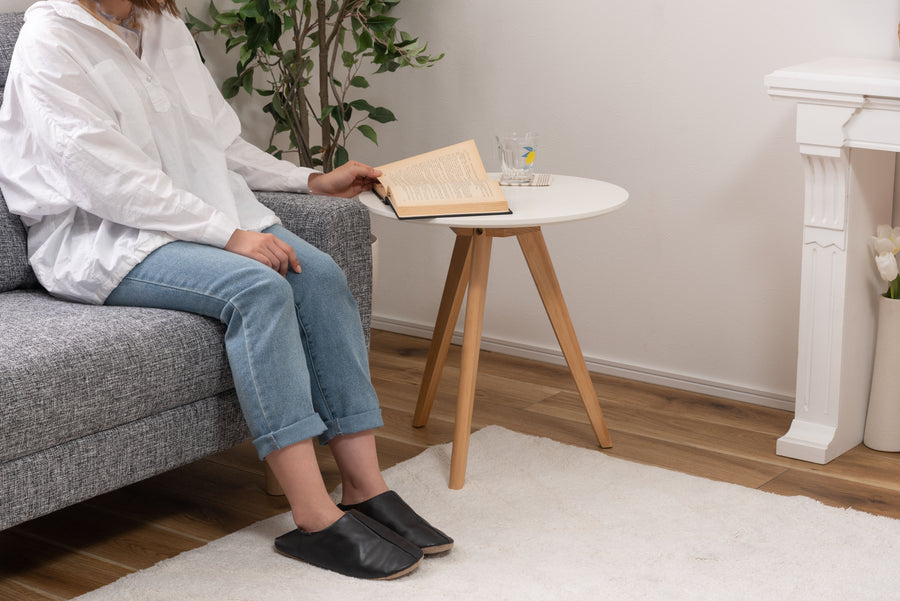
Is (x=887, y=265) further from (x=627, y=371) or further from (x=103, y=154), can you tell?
(x=103, y=154)

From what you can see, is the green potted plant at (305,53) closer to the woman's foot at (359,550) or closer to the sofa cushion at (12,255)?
the sofa cushion at (12,255)

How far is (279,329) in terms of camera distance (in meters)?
1.62

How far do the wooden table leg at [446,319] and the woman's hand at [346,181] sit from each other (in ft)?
0.68

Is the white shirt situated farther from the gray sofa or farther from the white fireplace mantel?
the white fireplace mantel

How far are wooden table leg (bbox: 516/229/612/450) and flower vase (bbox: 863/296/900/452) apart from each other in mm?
536

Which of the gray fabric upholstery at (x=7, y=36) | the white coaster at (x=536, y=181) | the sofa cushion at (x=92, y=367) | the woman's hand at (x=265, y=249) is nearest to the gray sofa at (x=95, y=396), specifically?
the sofa cushion at (x=92, y=367)

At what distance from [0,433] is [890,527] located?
1388 mm

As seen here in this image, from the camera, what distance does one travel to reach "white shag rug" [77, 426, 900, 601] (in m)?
1.57

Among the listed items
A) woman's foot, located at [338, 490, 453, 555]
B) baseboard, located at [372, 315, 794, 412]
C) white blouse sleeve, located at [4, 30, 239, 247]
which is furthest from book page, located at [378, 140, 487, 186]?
baseboard, located at [372, 315, 794, 412]

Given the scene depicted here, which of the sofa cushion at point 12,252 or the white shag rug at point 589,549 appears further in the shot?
the sofa cushion at point 12,252

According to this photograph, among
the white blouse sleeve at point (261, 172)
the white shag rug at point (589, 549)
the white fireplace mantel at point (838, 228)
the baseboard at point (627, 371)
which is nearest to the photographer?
the white shag rug at point (589, 549)

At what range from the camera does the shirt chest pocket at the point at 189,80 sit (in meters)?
1.92

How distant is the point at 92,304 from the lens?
176cm

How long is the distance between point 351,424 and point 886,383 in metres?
1.11
